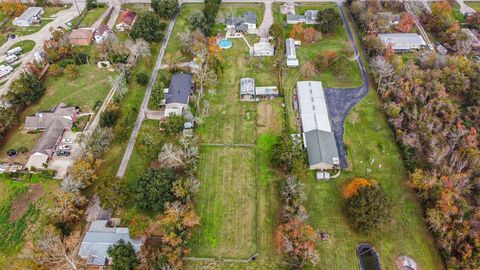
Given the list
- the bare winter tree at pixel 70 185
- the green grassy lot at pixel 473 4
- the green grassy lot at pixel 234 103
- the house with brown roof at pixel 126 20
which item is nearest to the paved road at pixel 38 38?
the house with brown roof at pixel 126 20

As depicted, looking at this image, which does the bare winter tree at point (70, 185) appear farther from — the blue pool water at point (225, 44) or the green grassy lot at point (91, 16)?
the green grassy lot at point (91, 16)

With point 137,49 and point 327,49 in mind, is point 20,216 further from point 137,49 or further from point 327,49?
point 327,49

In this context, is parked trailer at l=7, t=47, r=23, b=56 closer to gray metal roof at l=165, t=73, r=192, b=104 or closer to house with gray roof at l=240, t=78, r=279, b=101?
gray metal roof at l=165, t=73, r=192, b=104

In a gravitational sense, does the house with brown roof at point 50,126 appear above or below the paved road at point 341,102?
above

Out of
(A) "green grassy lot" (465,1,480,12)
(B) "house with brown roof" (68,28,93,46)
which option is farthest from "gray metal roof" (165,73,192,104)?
(A) "green grassy lot" (465,1,480,12)

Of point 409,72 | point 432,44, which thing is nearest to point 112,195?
point 409,72

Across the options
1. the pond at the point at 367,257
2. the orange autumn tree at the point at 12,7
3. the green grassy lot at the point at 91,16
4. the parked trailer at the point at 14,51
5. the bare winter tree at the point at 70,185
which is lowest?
the pond at the point at 367,257

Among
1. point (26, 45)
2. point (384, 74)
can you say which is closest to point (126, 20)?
point (26, 45)

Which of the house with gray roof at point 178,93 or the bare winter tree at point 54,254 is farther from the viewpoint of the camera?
the house with gray roof at point 178,93
